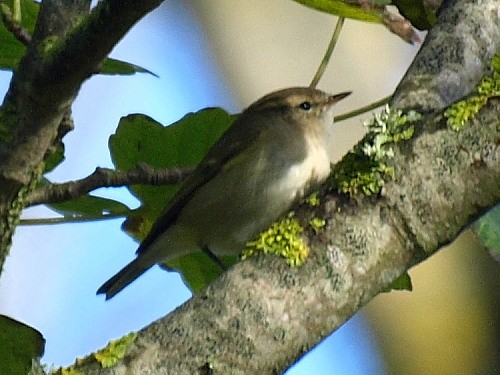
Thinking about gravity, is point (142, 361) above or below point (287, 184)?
below

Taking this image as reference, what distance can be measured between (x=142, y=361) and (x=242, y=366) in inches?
4.4

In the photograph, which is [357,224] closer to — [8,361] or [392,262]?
[392,262]

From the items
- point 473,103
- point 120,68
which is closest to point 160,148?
point 120,68

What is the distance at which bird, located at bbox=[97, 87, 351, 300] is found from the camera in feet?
6.34

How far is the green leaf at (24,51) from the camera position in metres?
1.48

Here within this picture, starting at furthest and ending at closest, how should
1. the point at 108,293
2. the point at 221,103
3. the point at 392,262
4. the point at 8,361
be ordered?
the point at 221,103
the point at 108,293
the point at 8,361
the point at 392,262

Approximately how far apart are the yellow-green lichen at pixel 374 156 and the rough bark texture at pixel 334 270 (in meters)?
0.02

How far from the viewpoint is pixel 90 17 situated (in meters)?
0.96

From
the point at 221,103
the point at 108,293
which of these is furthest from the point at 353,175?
the point at 221,103

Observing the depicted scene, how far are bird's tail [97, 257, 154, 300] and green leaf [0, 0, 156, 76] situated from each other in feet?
2.46

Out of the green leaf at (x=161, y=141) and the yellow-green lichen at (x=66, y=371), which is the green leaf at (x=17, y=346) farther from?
the green leaf at (x=161, y=141)

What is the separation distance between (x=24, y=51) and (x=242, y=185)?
675 mm

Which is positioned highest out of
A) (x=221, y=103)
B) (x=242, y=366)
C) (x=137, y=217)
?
(x=221, y=103)

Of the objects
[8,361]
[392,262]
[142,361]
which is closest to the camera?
[142,361]
